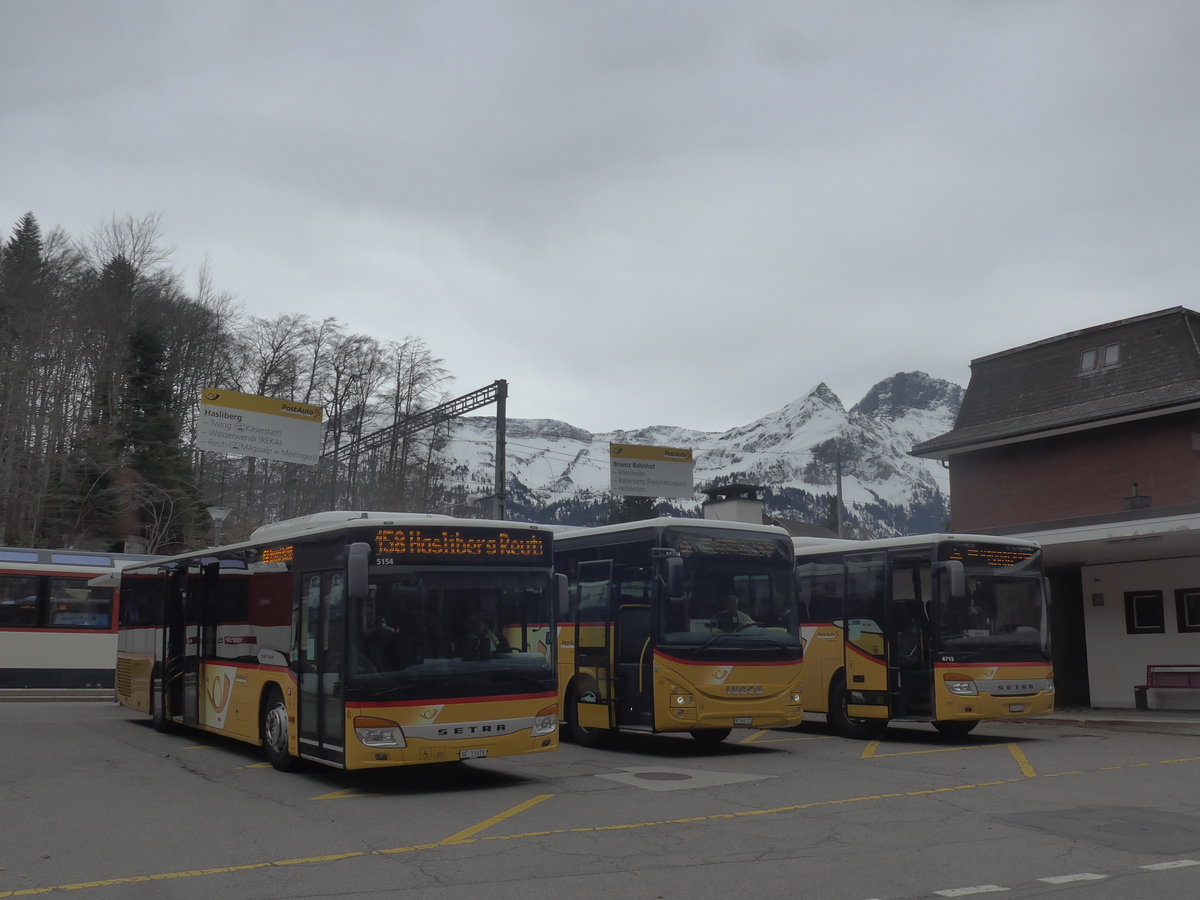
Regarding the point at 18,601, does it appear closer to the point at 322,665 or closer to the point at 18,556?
the point at 18,556

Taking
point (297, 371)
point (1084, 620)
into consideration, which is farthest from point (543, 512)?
point (1084, 620)

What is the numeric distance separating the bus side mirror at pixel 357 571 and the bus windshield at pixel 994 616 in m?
8.83

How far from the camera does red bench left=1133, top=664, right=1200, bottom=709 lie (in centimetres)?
2338

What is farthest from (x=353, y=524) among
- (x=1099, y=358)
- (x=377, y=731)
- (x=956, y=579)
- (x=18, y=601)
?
(x=1099, y=358)

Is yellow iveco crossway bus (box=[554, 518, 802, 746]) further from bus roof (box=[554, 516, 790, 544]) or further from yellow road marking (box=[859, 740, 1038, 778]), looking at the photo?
yellow road marking (box=[859, 740, 1038, 778])

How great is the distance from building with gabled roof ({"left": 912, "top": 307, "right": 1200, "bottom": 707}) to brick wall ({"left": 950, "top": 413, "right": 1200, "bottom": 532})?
32 millimetres

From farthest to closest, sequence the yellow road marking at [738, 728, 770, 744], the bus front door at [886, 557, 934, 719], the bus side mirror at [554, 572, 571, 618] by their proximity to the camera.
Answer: the yellow road marking at [738, 728, 770, 744]
the bus front door at [886, 557, 934, 719]
the bus side mirror at [554, 572, 571, 618]

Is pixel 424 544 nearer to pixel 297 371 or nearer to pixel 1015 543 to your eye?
pixel 1015 543

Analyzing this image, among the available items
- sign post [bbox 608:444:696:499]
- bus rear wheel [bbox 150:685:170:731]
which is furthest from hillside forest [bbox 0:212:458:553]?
bus rear wheel [bbox 150:685:170:731]

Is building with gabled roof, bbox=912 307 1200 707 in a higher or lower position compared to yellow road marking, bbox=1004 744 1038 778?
higher

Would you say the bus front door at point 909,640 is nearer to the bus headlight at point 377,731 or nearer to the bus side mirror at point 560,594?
the bus side mirror at point 560,594

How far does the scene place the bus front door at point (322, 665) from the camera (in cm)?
1120

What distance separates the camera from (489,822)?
955 centimetres

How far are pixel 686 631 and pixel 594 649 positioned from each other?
167 cm
